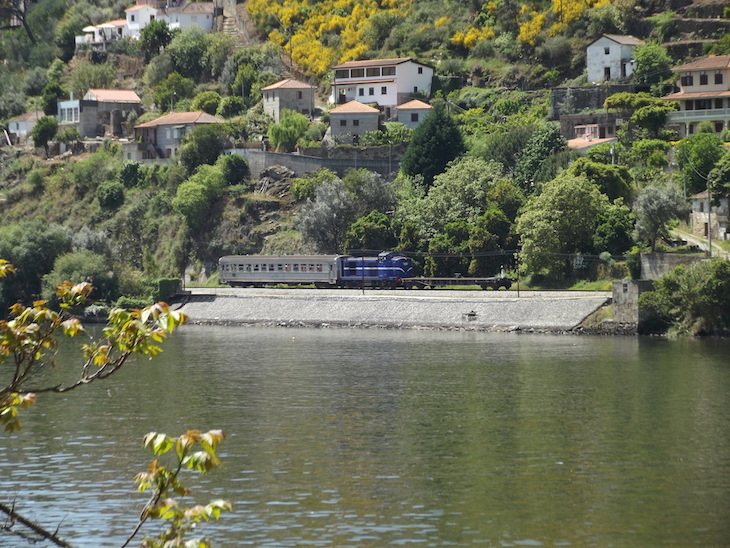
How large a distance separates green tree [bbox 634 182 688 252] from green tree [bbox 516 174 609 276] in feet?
11.0

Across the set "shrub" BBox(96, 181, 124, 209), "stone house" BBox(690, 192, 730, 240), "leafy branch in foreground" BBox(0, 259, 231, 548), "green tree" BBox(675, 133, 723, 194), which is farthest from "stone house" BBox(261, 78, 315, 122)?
"leafy branch in foreground" BBox(0, 259, 231, 548)

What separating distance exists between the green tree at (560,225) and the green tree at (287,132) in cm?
3229

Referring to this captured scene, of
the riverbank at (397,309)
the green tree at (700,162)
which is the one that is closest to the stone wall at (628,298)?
the riverbank at (397,309)

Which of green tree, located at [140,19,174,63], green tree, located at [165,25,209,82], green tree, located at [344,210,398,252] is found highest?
green tree, located at [140,19,174,63]

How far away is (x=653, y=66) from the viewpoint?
94.6 meters

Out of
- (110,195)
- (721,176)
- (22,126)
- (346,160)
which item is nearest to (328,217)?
(346,160)

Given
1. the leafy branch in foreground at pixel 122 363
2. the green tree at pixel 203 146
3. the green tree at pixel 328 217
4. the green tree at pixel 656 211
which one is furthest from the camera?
the green tree at pixel 203 146

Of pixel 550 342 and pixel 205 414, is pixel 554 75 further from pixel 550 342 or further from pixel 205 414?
pixel 205 414

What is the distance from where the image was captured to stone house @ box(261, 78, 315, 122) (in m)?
109

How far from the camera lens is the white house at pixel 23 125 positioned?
125188 millimetres

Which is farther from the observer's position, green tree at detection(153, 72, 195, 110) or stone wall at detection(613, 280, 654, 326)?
green tree at detection(153, 72, 195, 110)

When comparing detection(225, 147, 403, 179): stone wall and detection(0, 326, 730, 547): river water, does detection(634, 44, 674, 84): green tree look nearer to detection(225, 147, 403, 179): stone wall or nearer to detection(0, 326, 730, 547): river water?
detection(225, 147, 403, 179): stone wall

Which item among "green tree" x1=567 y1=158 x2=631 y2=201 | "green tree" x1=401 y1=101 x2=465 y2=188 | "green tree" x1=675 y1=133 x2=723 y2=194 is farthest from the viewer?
"green tree" x1=401 y1=101 x2=465 y2=188

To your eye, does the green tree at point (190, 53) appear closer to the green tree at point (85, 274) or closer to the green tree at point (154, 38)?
the green tree at point (154, 38)
